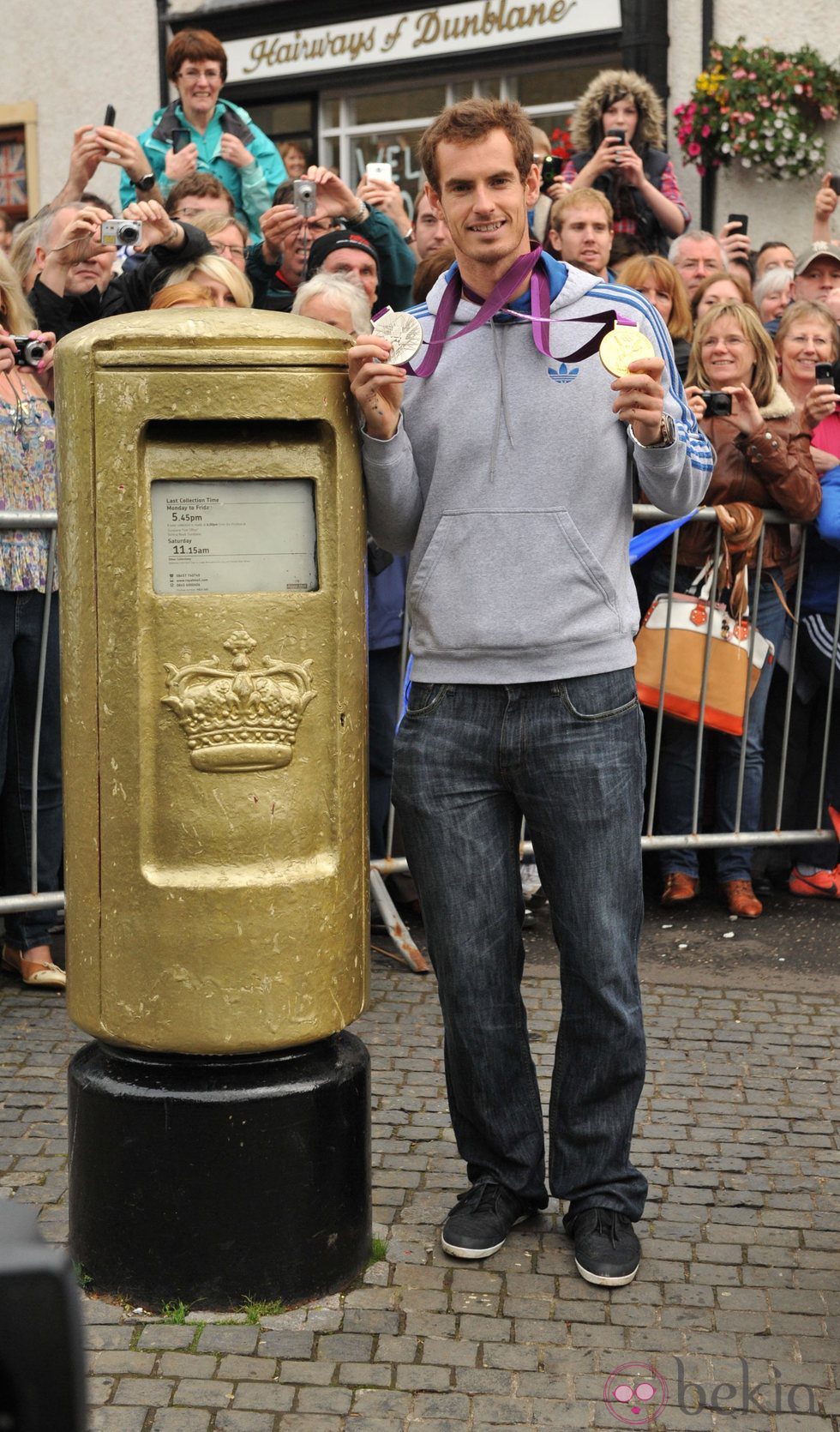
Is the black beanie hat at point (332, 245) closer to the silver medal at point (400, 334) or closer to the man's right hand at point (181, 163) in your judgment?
the man's right hand at point (181, 163)

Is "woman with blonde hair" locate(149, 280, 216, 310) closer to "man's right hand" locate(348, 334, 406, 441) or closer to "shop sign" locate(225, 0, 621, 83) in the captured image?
"man's right hand" locate(348, 334, 406, 441)

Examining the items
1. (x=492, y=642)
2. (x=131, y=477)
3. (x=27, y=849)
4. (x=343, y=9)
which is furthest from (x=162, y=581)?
(x=343, y=9)

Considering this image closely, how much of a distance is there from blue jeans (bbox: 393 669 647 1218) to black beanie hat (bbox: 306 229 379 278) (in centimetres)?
352

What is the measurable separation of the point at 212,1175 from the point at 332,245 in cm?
432

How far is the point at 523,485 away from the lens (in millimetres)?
3381

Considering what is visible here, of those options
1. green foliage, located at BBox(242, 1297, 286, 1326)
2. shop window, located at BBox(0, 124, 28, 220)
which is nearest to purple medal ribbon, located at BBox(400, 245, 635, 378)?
green foliage, located at BBox(242, 1297, 286, 1326)

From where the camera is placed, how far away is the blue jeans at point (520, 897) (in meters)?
3.47

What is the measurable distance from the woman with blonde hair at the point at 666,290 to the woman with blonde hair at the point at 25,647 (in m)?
2.59

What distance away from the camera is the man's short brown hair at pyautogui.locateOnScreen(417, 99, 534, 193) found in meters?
3.32

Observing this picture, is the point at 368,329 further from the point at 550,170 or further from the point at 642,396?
the point at 550,170

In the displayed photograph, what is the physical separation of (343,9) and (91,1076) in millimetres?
12602

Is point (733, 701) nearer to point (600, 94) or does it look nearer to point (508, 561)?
point (508, 561)

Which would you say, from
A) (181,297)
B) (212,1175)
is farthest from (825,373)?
(212,1175)

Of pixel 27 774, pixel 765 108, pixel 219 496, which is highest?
pixel 765 108
